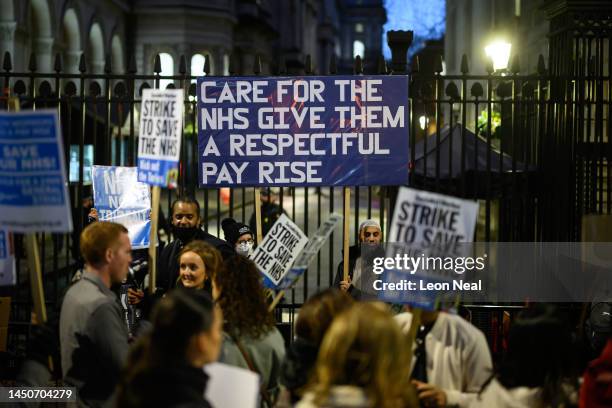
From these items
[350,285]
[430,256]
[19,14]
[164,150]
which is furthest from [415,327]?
[19,14]

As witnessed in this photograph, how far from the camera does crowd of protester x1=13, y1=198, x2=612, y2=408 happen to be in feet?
12.0

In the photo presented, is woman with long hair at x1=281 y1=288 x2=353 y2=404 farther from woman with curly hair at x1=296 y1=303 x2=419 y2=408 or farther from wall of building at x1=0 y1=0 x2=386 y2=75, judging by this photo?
wall of building at x1=0 y1=0 x2=386 y2=75

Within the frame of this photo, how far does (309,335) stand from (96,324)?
1186 mm

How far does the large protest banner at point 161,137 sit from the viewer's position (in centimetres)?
672

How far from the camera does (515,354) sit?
458 centimetres

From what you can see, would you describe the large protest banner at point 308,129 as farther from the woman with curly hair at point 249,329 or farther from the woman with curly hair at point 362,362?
the woman with curly hair at point 362,362

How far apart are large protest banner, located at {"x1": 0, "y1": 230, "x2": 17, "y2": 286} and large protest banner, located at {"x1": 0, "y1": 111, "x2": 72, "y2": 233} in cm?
42

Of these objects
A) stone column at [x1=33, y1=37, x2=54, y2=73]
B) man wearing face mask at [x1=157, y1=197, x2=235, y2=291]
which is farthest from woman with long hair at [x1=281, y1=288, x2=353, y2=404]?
stone column at [x1=33, y1=37, x2=54, y2=73]

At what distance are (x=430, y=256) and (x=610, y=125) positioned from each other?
492 centimetres

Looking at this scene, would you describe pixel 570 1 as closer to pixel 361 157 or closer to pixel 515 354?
pixel 361 157

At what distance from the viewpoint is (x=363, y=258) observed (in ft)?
26.8

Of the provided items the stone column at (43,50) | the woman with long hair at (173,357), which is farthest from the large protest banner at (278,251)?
the stone column at (43,50)

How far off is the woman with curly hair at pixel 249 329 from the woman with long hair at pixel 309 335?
420mm

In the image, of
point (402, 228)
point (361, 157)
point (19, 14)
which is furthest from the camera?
point (19, 14)
